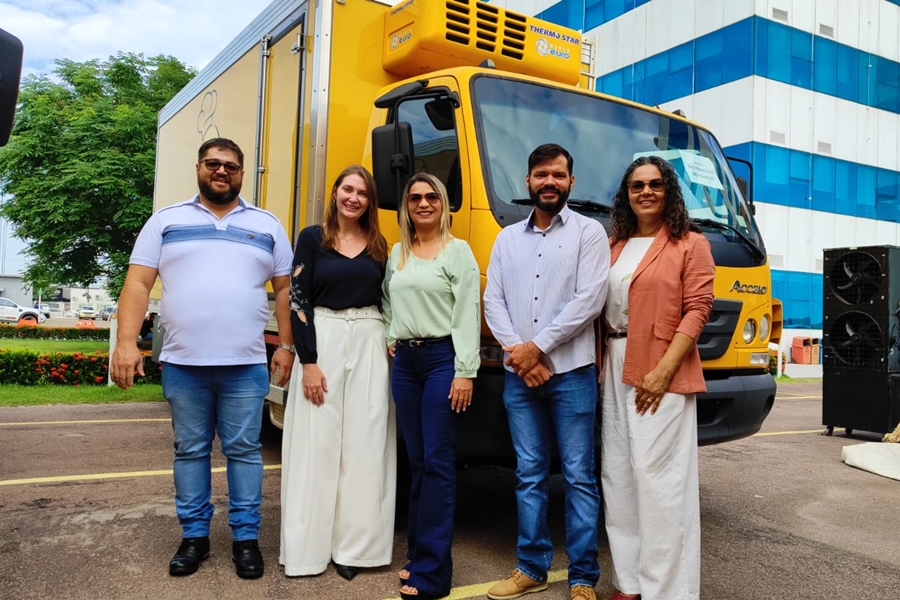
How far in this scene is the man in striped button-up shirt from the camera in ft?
10.8

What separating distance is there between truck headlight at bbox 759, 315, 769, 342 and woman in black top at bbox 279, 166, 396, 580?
2.18m

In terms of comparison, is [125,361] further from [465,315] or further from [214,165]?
[465,315]

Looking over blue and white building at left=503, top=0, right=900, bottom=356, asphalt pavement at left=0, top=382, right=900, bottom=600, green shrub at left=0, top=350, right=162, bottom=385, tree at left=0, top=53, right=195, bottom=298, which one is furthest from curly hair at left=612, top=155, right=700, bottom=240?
blue and white building at left=503, top=0, right=900, bottom=356

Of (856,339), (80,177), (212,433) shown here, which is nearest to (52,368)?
(80,177)

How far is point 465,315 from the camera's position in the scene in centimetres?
338

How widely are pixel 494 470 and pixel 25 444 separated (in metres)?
4.19

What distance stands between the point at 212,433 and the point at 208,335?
1.71 feet

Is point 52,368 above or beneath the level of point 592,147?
beneath

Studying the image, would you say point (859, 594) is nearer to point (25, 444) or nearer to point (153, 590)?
point (153, 590)

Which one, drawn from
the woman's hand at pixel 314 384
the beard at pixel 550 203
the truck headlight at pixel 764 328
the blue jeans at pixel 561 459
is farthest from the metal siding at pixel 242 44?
the truck headlight at pixel 764 328

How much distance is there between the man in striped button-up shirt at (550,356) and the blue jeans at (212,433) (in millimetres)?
1252

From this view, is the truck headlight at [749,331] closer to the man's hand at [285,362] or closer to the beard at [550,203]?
the beard at [550,203]

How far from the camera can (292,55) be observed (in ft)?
16.2

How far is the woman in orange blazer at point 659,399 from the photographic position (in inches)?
122
